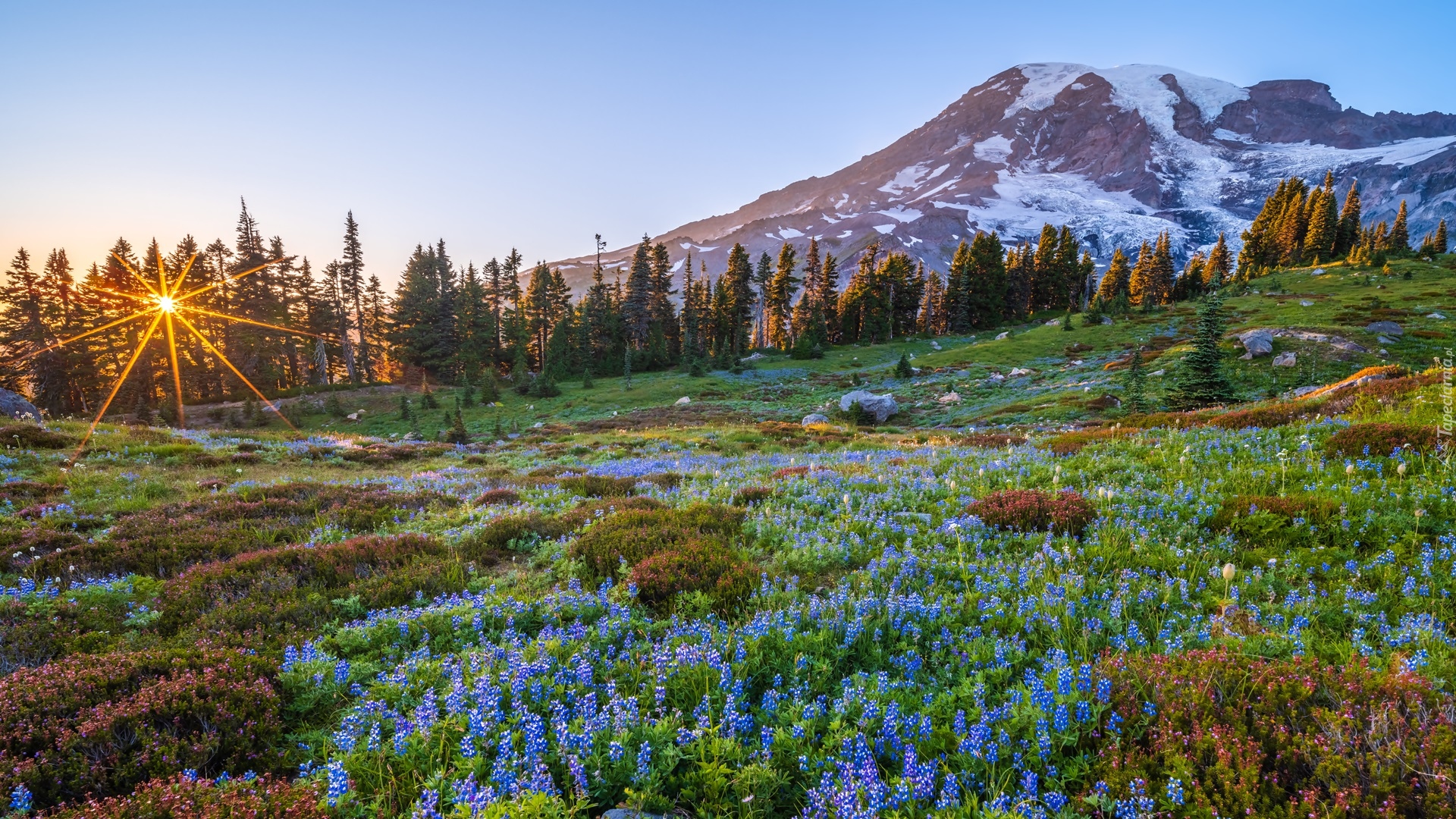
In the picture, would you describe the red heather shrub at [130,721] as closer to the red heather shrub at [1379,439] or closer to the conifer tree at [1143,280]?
the red heather shrub at [1379,439]

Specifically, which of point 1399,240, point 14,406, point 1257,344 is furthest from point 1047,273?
point 14,406

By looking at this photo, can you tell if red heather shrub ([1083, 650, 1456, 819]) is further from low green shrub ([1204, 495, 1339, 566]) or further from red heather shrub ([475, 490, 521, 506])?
red heather shrub ([475, 490, 521, 506])

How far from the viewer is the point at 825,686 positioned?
385cm

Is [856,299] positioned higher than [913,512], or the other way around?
[856,299]

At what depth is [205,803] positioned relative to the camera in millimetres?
2672

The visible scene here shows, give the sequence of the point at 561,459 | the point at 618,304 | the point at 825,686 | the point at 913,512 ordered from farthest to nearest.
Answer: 1. the point at 618,304
2. the point at 561,459
3. the point at 913,512
4. the point at 825,686

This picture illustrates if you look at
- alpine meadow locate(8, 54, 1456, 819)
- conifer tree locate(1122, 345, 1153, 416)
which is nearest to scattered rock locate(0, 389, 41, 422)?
alpine meadow locate(8, 54, 1456, 819)

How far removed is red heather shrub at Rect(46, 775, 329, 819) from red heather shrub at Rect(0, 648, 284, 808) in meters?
0.22

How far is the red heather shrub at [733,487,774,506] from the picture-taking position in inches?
355

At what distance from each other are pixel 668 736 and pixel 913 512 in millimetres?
5261

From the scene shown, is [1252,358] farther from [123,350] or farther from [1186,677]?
[123,350]

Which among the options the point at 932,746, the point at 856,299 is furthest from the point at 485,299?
the point at 932,746

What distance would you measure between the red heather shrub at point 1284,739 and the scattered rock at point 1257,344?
40.6m

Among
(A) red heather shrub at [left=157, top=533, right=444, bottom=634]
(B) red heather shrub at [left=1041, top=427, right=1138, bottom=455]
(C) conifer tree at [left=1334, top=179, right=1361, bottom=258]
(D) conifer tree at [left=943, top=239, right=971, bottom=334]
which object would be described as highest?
(C) conifer tree at [left=1334, top=179, right=1361, bottom=258]
